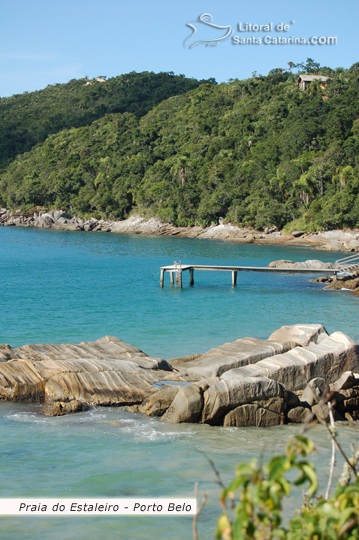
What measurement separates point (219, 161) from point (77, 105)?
3013 inches

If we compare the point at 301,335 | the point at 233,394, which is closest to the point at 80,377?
the point at 233,394

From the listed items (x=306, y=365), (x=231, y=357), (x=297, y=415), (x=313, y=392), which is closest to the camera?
(x=297, y=415)

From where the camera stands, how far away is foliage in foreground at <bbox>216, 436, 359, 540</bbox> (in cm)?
253

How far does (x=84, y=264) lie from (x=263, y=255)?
17292 millimetres

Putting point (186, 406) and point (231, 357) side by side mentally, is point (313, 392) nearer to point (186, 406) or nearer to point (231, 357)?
point (231, 357)

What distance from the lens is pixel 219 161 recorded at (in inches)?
3305

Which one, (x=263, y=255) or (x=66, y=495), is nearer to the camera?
(x=66, y=495)

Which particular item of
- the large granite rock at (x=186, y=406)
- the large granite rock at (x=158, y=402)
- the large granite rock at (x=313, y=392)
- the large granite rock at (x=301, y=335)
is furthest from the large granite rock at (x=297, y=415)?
the large granite rock at (x=301, y=335)

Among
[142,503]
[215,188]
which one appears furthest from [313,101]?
[142,503]

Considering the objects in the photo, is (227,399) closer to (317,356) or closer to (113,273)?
(317,356)

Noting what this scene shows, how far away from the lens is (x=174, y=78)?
152 m

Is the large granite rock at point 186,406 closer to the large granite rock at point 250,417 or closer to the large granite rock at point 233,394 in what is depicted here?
the large granite rock at point 233,394

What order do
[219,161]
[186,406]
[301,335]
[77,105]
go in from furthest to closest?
[77,105]
[219,161]
[301,335]
[186,406]

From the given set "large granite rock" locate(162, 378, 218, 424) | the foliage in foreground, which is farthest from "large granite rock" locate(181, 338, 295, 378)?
the foliage in foreground
